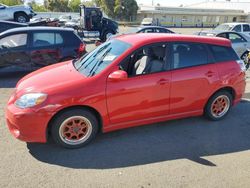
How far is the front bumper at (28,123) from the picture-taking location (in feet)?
11.7

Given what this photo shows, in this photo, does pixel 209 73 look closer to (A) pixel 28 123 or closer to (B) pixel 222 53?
(B) pixel 222 53

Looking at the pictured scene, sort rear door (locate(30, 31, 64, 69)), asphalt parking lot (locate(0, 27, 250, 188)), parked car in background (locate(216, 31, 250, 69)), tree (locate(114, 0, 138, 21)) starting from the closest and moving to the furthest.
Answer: asphalt parking lot (locate(0, 27, 250, 188)) < rear door (locate(30, 31, 64, 69)) < parked car in background (locate(216, 31, 250, 69)) < tree (locate(114, 0, 138, 21))

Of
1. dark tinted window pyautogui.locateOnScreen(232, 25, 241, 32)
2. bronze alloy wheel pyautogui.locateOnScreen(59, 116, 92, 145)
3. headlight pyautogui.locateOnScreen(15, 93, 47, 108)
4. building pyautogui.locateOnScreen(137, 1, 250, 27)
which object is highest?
building pyautogui.locateOnScreen(137, 1, 250, 27)

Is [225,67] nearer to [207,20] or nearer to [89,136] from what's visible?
[89,136]

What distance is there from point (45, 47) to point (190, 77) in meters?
4.97

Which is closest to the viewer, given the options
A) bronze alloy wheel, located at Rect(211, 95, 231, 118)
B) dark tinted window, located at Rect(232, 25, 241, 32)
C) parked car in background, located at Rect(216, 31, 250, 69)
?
bronze alloy wheel, located at Rect(211, 95, 231, 118)

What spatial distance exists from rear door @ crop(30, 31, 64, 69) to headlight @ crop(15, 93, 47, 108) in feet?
14.3

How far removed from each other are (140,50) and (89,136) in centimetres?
160

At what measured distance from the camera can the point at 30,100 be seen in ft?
11.9

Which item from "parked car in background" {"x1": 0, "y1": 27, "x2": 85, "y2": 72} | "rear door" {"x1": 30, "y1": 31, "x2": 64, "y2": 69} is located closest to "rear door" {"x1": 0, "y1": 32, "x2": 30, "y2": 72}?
"parked car in background" {"x1": 0, "y1": 27, "x2": 85, "y2": 72}

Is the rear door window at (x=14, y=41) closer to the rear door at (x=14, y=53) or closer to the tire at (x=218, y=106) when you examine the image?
the rear door at (x=14, y=53)

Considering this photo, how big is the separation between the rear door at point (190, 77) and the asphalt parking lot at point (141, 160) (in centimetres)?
48

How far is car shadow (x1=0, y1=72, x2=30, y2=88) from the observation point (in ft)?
23.5

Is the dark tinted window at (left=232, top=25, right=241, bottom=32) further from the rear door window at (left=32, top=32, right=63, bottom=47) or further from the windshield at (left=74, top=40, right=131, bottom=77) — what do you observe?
the windshield at (left=74, top=40, right=131, bottom=77)
